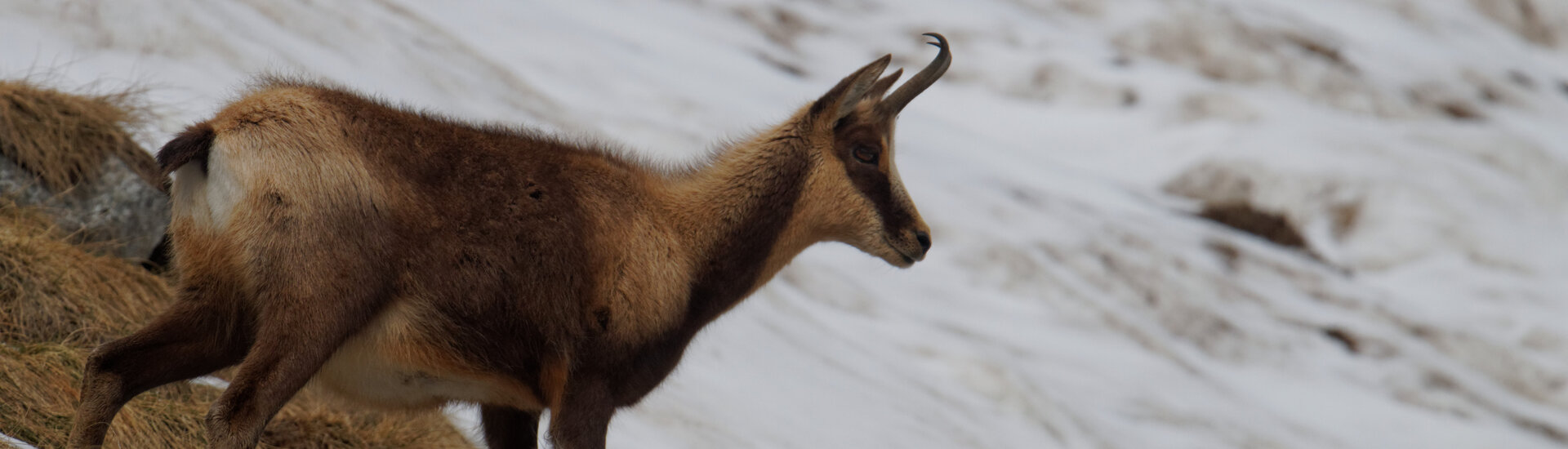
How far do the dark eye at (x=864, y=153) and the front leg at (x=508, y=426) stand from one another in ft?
6.18

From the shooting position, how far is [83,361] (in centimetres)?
678

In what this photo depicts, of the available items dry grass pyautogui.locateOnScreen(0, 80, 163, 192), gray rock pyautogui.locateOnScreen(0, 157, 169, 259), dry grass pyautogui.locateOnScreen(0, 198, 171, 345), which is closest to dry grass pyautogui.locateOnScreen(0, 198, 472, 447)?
dry grass pyautogui.locateOnScreen(0, 198, 171, 345)

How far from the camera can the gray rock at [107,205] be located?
7848mm

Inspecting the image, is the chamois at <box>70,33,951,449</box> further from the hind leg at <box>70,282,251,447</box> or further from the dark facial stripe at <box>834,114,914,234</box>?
the dark facial stripe at <box>834,114,914,234</box>

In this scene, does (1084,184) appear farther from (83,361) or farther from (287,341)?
(287,341)

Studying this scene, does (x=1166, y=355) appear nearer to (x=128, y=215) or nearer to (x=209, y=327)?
(x=128, y=215)

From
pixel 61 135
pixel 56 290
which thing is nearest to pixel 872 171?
pixel 56 290

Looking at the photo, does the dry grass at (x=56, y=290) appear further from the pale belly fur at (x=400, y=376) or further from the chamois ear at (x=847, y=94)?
the chamois ear at (x=847, y=94)

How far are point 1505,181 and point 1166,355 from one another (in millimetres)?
9470

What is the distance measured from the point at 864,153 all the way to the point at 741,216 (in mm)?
667

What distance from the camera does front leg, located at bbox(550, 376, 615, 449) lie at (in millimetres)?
5453

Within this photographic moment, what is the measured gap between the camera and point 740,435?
10.7 metres

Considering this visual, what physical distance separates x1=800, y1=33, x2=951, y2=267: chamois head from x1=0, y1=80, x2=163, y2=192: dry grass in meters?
4.45

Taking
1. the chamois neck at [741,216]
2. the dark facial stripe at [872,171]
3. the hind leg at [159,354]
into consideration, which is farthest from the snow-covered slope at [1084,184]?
the hind leg at [159,354]
